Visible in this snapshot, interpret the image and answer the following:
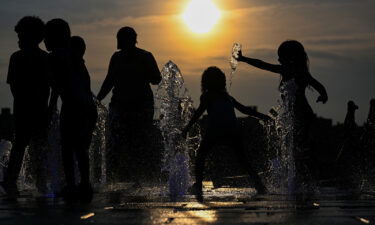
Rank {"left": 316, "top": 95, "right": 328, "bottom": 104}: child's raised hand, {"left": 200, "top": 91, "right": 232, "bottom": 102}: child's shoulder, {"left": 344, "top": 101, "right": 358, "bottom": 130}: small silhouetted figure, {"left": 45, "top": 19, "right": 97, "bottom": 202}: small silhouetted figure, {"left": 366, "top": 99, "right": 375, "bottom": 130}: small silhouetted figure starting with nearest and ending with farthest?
{"left": 45, "top": 19, "right": 97, "bottom": 202}: small silhouetted figure → {"left": 316, "top": 95, "right": 328, "bottom": 104}: child's raised hand → {"left": 200, "top": 91, "right": 232, "bottom": 102}: child's shoulder → {"left": 366, "top": 99, "right": 375, "bottom": 130}: small silhouetted figure → {"left": 344, "top": 101, "right": 358, "bottom": 130}: small silhouetted figure

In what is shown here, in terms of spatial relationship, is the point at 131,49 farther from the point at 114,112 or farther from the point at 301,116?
the point at 301,116

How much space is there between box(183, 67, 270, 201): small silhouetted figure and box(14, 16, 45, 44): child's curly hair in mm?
1935

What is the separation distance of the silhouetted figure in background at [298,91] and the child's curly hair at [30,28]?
7.35 feet

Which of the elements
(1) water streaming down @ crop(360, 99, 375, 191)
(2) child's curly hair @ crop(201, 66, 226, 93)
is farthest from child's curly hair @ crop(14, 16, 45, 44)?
(1) water streaming down @ crop(360, 99, 375, 191)

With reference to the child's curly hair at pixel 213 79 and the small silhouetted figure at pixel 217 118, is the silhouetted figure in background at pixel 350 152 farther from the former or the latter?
the child's curly hair at pixel 213 79

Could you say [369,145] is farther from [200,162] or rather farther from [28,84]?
[28,84]

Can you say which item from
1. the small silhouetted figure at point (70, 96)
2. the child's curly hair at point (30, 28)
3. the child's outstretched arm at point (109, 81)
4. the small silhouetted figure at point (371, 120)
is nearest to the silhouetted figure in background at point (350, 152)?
the small silhouetted figure at point (371, 120)

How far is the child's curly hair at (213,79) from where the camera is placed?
458 inches

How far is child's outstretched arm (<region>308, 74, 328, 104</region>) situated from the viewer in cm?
1116

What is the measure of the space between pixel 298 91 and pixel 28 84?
2939 mm

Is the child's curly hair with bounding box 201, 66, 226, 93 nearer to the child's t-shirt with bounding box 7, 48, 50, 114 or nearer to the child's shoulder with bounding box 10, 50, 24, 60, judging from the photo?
the child's t-shirt with bounding box 7, 48, 50, 114

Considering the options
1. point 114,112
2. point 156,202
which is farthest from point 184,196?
point 114,112

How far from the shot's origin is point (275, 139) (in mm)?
13180

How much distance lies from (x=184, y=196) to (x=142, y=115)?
8.56 ft
